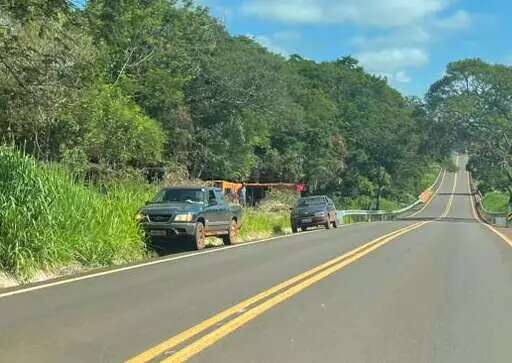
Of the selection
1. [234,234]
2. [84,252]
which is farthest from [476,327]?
[234,234]

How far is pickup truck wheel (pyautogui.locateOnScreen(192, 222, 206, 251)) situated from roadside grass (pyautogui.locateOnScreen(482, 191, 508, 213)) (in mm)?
83655

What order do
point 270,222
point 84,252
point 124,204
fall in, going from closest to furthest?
point 84,252, point 124,204, point 270,222

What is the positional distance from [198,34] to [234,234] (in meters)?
22.7

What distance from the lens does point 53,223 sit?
44.5ft

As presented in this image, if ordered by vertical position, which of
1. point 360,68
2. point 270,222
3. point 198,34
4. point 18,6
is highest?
point 360,68

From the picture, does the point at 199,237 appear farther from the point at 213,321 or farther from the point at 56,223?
the point at 213,321

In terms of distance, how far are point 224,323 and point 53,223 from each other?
6.38m

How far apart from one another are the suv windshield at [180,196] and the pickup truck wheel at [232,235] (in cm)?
216

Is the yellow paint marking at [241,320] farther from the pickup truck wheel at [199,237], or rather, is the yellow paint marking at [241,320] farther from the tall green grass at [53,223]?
the pickup truck wheel at [199,237]

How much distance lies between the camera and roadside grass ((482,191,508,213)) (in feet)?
326

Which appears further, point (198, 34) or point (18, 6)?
point (198, 34)

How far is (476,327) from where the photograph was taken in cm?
829

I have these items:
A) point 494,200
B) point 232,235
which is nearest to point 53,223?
point 232,235

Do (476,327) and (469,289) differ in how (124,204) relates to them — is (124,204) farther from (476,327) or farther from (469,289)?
(476,327)
